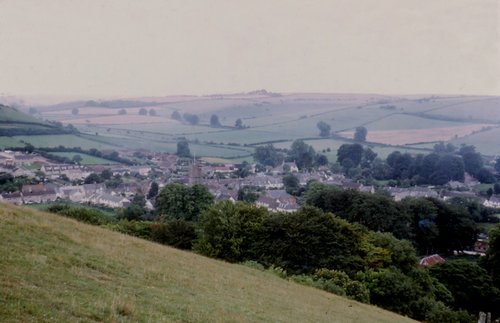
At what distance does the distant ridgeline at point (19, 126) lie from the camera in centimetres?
10438

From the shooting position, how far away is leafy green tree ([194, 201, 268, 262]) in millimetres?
38188

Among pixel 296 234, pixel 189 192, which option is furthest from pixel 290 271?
pixel 189 192

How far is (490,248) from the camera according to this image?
55219 mm

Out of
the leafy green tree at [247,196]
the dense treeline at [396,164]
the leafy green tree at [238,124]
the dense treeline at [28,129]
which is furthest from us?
the leafy green tree at [238,124]

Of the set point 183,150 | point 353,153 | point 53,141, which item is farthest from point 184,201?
point 353,153

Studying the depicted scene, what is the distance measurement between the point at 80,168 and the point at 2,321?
96.9 metres

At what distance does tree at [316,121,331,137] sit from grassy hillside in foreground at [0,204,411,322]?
16835 centimetres

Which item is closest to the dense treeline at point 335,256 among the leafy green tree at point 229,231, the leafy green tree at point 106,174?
the leafy green tree at point 229,231

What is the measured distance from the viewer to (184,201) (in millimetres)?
63938

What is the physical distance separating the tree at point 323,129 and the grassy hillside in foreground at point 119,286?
168351 mm

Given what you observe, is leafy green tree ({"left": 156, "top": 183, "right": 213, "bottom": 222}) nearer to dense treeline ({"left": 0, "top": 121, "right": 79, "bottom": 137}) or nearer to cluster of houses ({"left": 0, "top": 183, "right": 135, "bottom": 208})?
cluster of houses ({"left": 0, "top": 183, "right": 135, "bottom": 208})

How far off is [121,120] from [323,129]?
70.4 metres

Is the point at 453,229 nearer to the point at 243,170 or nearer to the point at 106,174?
the point at 106,174

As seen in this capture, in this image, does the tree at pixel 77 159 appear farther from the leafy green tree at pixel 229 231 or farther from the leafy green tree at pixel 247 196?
the leafy green tree at pixel 229 231
